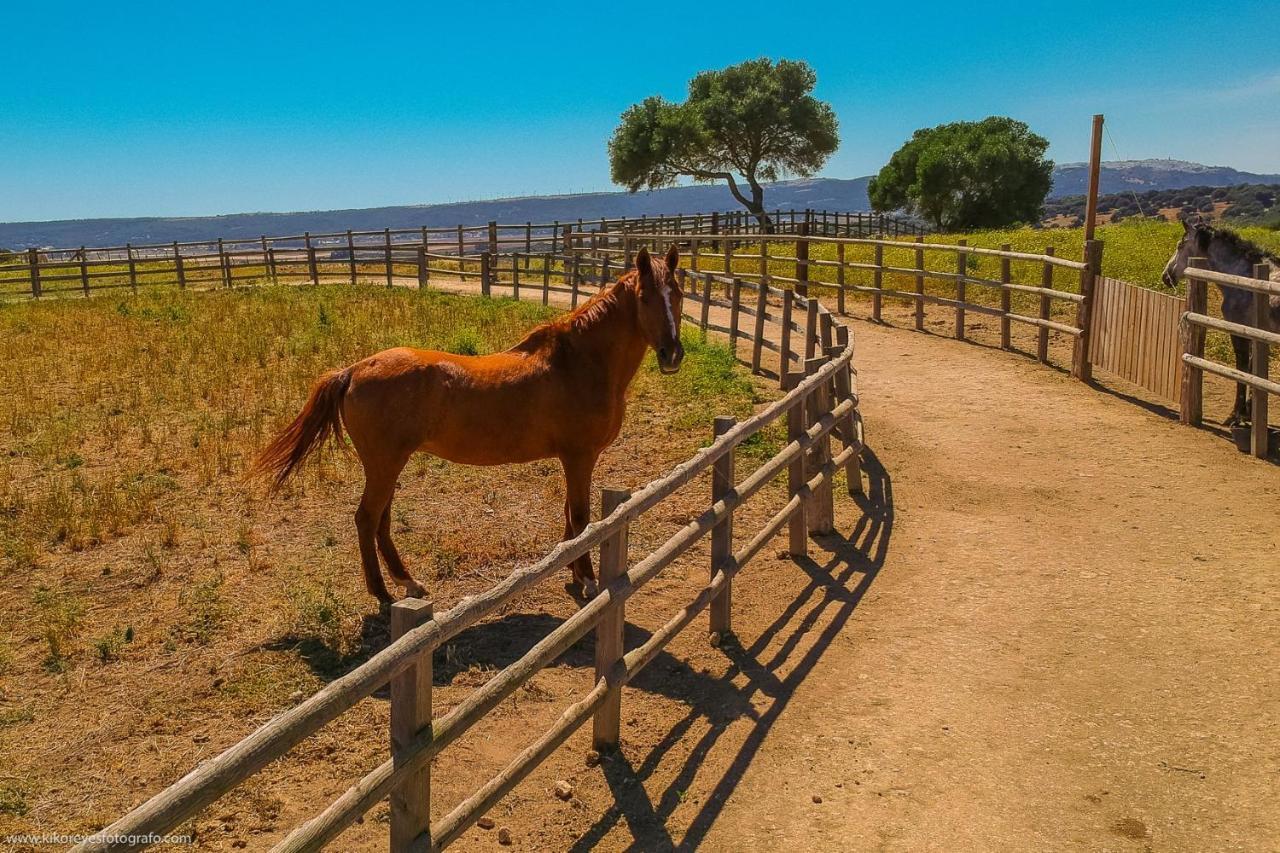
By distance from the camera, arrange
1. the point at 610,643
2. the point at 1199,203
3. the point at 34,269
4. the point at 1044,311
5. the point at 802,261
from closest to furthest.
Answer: the point at 610,643 → the point at 1044,311 → the point at 802,261 → the point at 34,269 → the point at 1199,203

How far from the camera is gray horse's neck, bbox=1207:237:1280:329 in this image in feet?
29.8

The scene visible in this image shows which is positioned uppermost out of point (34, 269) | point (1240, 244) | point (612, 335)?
point (1240, 244)

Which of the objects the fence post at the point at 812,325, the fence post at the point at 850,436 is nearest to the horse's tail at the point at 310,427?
the fence post at the point at 850,436

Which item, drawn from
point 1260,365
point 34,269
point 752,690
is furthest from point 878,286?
point 34,269

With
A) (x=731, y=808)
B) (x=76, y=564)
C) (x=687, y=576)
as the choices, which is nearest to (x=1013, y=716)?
(x=731, y=808)

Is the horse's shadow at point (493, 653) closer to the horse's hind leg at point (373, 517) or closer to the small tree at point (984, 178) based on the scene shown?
the horse's hind leg at point (373, 517)

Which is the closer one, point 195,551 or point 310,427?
point 310,427

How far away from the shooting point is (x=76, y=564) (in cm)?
686

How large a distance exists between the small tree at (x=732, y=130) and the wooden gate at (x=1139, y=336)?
39018 mm

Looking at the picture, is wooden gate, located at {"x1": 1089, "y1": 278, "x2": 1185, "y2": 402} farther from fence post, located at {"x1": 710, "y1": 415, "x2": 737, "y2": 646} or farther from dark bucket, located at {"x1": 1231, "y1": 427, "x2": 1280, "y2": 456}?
fence post, located at {"x1": 710, "y1": 415, "x2": 737, "y2": 646}

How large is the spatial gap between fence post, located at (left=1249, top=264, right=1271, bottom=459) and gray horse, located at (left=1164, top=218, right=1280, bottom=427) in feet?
0.65

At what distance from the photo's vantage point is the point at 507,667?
13.8 ft

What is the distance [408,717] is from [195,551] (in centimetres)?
470

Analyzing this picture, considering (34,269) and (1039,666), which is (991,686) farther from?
(34,269)
